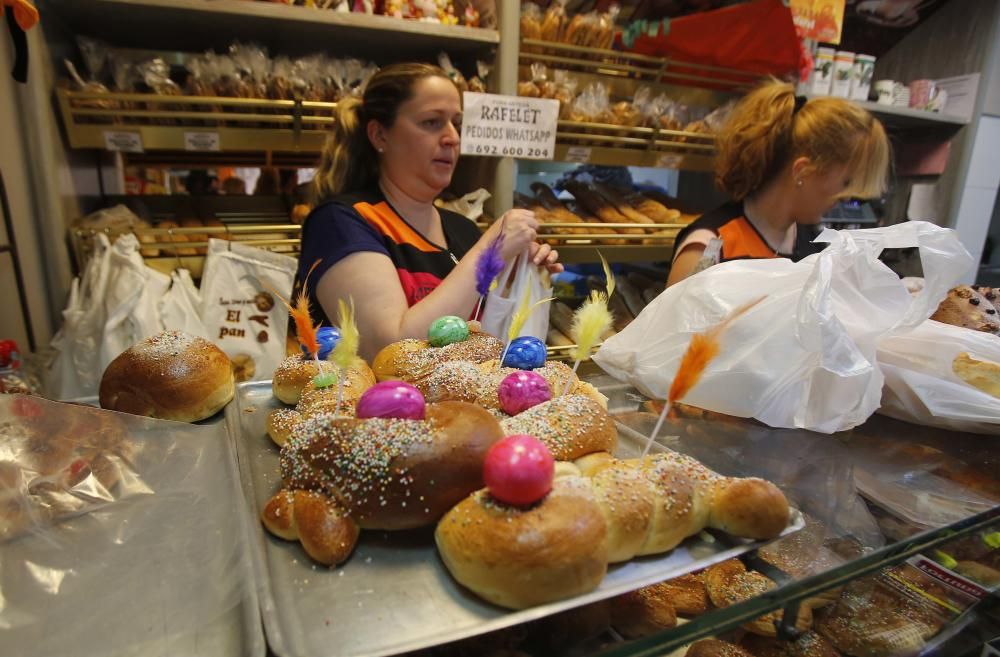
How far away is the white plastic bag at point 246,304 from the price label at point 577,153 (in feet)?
4.00

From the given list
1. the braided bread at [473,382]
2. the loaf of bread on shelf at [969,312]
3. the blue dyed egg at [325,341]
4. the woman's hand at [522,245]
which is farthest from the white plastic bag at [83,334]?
the loaf of bread on shelf at [969,312]

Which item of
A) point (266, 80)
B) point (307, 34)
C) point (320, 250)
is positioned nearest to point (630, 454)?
point (320, 250)

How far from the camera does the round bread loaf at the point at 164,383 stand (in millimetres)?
907

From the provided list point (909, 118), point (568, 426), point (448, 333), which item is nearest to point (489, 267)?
point (448, 333)

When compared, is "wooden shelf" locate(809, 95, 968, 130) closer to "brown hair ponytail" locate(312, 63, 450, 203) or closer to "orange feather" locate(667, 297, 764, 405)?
"brown hair ponytail" locate(312, 63, 450, 203)

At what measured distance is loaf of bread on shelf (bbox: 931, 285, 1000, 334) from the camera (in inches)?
46.4

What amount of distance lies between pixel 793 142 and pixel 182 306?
2189 millimetres

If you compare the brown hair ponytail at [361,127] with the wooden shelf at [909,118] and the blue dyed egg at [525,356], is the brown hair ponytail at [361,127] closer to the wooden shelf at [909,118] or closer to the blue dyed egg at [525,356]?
the blue dyed egg at [525,356]

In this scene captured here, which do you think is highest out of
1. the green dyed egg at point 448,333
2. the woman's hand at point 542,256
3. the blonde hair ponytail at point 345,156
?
the blonde hair ponytail at point 345,156

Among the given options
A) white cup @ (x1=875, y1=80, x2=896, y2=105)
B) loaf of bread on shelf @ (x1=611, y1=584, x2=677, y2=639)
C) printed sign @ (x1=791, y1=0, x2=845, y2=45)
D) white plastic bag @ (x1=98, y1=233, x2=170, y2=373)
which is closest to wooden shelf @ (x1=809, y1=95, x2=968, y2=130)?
white cup @ (x1=875, y1=80, x2=896, y2=105)

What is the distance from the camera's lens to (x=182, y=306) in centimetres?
198

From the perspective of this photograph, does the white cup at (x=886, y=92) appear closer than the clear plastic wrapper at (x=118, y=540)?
No

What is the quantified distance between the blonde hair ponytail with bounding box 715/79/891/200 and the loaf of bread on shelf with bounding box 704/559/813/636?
1.53 metres

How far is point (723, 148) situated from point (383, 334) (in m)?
1.45
